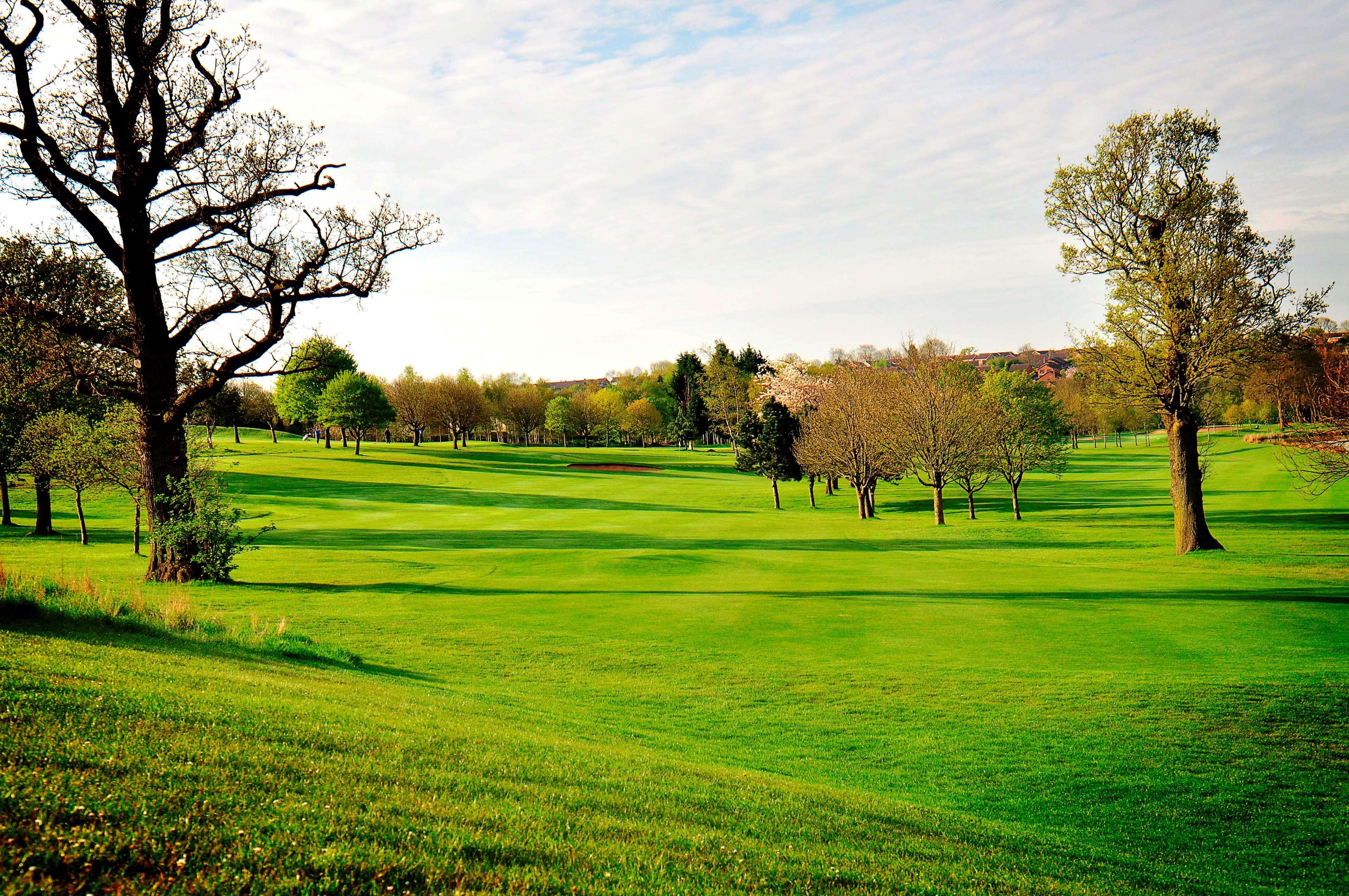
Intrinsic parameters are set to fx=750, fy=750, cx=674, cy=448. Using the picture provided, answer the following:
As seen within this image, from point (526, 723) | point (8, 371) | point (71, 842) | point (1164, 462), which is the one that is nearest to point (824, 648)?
point (526, 723)

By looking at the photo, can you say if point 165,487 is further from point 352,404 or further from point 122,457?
point 352,404

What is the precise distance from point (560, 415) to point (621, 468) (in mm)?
35850

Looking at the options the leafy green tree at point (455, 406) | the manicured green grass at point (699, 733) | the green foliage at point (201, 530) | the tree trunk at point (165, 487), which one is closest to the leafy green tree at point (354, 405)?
the leafy green tree at point (455, 406)

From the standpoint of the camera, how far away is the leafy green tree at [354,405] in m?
85.3

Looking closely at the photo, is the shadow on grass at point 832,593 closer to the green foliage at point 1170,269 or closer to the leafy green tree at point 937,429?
the green foliage at point 1170,269

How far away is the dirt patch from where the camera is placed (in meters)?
84.6

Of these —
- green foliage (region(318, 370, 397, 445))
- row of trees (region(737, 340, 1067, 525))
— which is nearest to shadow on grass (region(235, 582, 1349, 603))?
row of trees (region(737, 340, 1067, 525))

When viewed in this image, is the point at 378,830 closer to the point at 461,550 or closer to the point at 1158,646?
the point at 1158,646

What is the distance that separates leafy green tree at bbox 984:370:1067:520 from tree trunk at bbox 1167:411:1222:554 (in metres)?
14.2

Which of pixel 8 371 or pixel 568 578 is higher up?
pixel 8 371

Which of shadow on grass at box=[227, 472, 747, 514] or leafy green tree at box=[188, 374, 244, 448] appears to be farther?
leafy green tree at box=[188, 374, 244, 448]

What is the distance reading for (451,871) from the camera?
420 centimetres

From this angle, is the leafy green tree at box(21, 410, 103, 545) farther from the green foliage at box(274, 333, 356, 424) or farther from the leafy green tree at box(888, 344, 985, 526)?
the green foliage at box(274, 333, 356, 424)

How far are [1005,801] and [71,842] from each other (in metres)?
8.25
